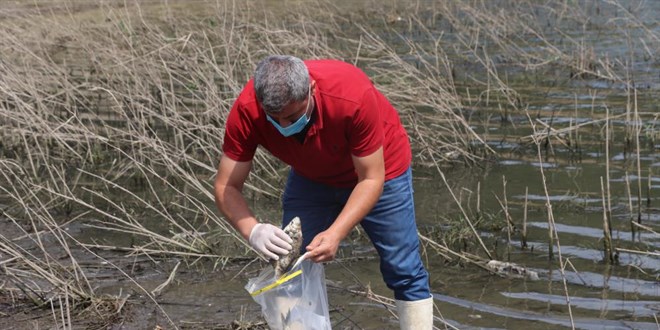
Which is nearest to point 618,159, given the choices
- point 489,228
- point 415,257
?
point 489,228

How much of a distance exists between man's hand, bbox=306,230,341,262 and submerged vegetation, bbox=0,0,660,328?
972mm

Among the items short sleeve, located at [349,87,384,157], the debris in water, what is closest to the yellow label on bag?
short sleeve, located at [349,87,384,157]

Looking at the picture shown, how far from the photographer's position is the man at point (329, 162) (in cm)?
363

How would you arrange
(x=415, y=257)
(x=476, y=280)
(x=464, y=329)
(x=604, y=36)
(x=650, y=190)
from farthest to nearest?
(x=604, y=36), (x=650, y=190), (x=476, y=280), (x=464, y=329), (x=415, y=257)

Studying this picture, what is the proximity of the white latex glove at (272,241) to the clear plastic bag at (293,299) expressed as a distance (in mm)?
197

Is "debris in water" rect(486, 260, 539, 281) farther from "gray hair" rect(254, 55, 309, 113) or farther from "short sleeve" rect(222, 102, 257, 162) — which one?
"gray hair" rect(254, 55, 309, 113)

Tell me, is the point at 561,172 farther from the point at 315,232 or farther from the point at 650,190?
the point at 315,232

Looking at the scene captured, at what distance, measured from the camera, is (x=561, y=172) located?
829 centimetres

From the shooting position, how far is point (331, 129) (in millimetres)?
3754

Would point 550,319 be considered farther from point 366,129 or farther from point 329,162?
point 366,129

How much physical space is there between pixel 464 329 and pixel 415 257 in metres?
1.13

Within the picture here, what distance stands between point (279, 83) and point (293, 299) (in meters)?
1.01

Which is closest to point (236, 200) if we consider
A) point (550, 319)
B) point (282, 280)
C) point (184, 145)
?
point (282, 280)

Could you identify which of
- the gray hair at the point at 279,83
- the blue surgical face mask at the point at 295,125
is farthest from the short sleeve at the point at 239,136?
the gray hair at the point at 279,83
